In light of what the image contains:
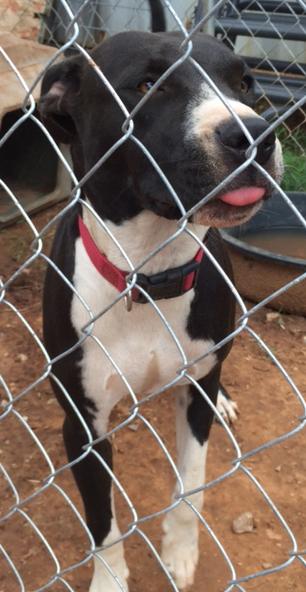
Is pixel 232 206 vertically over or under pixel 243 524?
over

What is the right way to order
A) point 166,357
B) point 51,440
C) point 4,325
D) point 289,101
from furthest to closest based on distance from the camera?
point 289,101
point 4,325
point 51,440
point 166,357

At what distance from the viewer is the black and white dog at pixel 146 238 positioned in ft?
4.73

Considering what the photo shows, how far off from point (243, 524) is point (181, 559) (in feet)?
0.86

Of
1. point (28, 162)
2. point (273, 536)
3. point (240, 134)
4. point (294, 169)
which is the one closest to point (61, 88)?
point (240, 134)

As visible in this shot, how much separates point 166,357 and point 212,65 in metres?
0.74

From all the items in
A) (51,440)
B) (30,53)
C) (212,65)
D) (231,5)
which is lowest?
(51,440)

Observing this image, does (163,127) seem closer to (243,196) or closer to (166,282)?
(243,196)

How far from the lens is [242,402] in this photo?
9.84ft

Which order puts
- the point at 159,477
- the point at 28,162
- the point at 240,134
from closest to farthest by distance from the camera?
the point at 240,134 < the point at 159,477 < the point at 28,162

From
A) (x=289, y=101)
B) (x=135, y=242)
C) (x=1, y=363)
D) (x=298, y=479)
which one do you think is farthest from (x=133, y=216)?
(x=289, y=101)

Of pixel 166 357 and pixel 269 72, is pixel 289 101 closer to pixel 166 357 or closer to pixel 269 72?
pixel 269 72

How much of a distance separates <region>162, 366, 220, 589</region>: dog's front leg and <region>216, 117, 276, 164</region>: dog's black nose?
1.00m

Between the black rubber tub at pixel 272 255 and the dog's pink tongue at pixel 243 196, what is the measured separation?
1.80 m

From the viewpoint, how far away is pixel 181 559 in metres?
2.23
